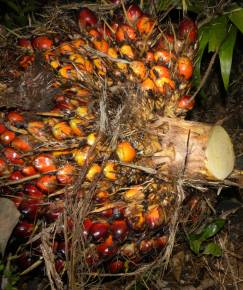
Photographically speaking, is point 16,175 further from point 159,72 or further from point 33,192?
point 159,72

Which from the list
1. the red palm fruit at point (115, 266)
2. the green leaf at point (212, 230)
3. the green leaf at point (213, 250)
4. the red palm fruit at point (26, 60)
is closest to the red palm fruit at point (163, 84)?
the red palm fruit at point (26, 60)

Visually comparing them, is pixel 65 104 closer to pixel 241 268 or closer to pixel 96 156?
pixel 96 156

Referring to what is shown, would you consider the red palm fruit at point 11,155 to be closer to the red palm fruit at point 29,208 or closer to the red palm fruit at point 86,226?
the red palm fruit at point 29,208

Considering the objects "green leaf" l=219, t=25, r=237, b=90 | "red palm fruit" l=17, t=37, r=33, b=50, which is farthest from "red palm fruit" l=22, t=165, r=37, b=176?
"green leaf" l=219, t=25, r=237, b=90

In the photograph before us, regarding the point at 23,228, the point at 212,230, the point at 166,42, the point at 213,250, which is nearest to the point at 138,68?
the point at 166,42

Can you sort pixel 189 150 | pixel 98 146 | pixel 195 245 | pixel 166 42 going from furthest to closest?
1. pixel 195 245
2. pixel 166 42
3. pixel 189 150
4. pixel 98 146

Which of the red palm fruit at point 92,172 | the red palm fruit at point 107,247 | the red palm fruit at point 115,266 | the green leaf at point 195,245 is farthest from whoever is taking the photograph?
the green leaf at point 195,245
